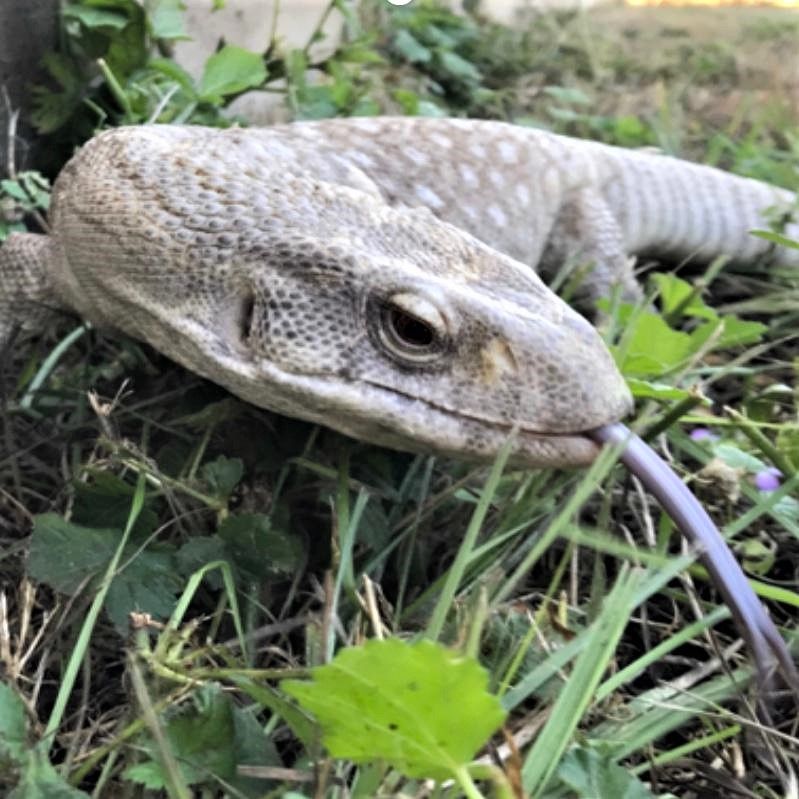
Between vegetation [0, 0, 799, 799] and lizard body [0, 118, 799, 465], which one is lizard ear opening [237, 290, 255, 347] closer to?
lizard body [0, 118, 799, 465]

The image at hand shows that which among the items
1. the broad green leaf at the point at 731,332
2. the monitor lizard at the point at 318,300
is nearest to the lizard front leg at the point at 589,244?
the broad green leaf at the point at 731,332

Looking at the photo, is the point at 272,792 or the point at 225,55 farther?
the point at 225,55

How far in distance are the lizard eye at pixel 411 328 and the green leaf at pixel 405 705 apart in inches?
23.6

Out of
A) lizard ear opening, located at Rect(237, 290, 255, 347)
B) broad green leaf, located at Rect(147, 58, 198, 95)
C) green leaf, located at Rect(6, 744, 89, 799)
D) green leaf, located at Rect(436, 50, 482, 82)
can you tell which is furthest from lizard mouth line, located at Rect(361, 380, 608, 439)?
green leaf, located at Rect(436, 50, 482, 82)

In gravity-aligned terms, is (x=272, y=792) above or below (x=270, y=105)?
above

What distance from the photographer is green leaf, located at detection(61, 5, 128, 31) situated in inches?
84.7

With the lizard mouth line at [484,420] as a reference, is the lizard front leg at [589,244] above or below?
below

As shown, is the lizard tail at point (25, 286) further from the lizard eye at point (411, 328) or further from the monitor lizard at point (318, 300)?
the lizard eye at point (411, 328)

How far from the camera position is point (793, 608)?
4.75 feet

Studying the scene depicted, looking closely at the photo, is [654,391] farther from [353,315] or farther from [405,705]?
[405,705]

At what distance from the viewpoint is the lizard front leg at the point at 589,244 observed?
2.42 meters

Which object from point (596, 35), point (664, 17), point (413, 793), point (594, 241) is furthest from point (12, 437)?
point (664, 17)

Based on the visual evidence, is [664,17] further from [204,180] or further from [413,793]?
[413,793]

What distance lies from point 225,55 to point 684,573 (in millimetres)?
1563
